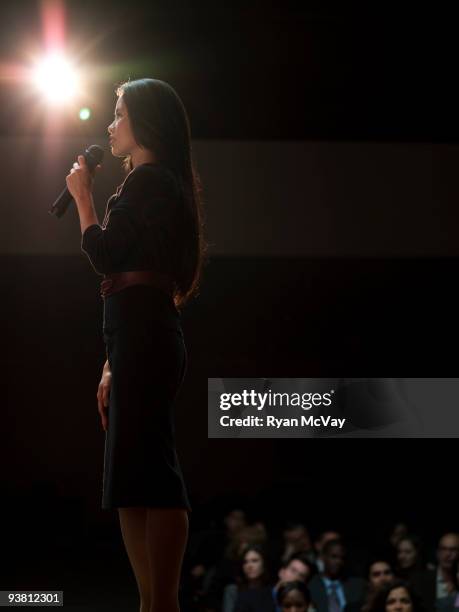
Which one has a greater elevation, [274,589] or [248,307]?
[248,307]

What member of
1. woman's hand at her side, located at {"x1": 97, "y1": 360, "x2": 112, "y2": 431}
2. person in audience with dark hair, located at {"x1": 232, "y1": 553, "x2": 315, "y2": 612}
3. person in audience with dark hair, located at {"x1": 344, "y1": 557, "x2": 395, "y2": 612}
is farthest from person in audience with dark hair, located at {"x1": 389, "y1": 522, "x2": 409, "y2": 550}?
woman's hand at her side, located at {"x1": 97, "y1": 360, "x2": 112, "y2": 431}

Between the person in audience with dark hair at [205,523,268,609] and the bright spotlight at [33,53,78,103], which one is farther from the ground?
the bright spotlight at [33,53,78,103]

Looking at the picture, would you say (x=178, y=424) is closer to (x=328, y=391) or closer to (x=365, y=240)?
(x=328, y=391)

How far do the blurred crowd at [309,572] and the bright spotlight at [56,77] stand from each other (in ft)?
7.20

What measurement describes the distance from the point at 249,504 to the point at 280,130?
1954 millimetres

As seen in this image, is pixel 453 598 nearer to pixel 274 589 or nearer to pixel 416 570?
pixel 416 570

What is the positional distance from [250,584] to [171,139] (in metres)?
3.39

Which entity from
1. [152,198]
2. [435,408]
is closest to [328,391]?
[435,408]

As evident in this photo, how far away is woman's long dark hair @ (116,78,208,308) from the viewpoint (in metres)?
1.26

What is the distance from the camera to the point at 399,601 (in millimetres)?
3936

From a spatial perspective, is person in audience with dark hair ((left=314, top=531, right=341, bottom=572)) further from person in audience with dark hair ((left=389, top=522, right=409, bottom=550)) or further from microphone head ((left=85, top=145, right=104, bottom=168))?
microphone head ((left=85, top=145, right=104, bottom=168))

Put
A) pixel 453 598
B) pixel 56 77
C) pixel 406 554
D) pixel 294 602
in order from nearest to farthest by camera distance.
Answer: pixel 56 77 < pixel 294 602 < pixel 453 598 < pixel 406 554

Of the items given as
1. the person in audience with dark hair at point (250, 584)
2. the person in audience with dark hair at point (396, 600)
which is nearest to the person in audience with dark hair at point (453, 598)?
the person in audience with dark hair at point (396, 600)

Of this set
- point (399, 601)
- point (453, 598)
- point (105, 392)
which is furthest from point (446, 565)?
point (105, 392)
